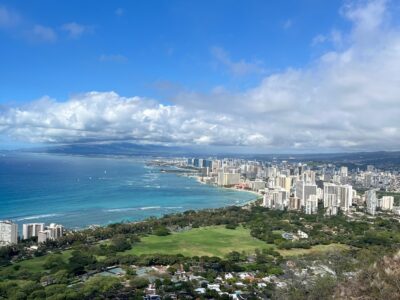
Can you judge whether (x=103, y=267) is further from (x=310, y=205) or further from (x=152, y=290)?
(x=310, y=205)

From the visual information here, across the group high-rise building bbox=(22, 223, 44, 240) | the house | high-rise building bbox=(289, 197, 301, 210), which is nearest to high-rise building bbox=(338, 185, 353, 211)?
high-rise building bbox=(289, 197, 301, 210)

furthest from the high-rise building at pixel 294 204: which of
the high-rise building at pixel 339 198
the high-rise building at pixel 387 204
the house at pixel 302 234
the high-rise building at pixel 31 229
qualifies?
the high-rise building at pixel 31 229

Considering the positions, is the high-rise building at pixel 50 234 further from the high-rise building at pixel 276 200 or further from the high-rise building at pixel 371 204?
the high-rise building at pixel 371 204

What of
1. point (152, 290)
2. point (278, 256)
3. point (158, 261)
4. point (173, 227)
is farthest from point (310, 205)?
point (152, 290)

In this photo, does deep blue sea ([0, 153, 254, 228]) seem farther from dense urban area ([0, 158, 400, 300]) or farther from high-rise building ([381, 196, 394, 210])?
high-rise building ([381, 196, 394, 210])

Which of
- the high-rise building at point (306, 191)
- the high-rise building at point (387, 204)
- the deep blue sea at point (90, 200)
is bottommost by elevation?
the deep blue sea at point (90, 200)

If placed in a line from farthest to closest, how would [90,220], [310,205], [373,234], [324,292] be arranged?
[310,205] → [90,220] → [373,234] → [324,292]
